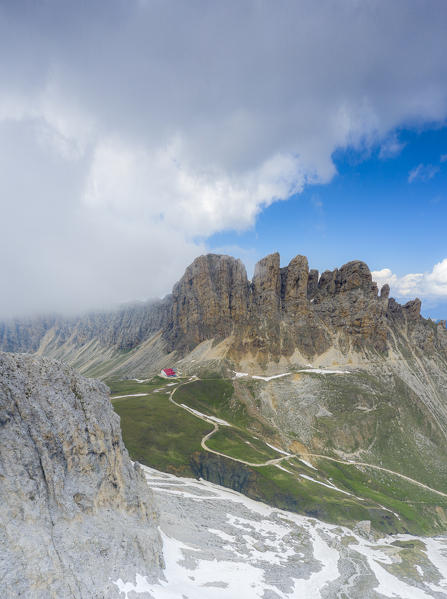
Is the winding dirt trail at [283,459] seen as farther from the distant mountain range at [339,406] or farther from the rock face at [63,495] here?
the rock face at [63,495]

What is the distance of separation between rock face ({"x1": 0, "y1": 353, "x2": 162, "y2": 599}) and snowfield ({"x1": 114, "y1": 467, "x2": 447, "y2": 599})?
4050 mm

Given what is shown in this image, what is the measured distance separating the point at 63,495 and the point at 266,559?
35.3 m

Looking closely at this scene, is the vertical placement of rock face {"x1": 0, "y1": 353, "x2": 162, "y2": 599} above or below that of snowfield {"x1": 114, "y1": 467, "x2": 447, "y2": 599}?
above

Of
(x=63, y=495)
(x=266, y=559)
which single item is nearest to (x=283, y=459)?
(x=266, y=559)

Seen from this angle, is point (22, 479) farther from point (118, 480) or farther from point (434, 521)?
point (434, 521)

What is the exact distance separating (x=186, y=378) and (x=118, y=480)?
5640 inches

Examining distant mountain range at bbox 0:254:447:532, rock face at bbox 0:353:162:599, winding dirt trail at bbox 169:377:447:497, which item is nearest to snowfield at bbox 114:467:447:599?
rock face at bbox 0:353:162:599

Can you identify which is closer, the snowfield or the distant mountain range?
the snowfield

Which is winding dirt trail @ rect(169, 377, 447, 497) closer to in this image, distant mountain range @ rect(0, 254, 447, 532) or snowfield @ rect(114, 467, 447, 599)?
distant mountain range @ rect(0, 254, 447, 532)

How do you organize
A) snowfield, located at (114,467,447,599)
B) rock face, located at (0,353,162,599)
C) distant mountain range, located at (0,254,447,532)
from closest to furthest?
1. rock face, located at (0,353,162,599)
2. snowfield, located at (114,467,447,599)
3. distant mountain range, located at (0,254,447,532)

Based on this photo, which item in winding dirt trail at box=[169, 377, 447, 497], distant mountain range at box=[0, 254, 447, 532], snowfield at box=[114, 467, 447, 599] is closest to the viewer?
snowfield at box=[114, 467, 447, 599]

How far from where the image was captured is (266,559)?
48.2 metres

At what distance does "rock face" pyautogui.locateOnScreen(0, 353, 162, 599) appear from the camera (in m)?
24.5

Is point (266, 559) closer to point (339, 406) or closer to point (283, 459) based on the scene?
point (283, 459)
